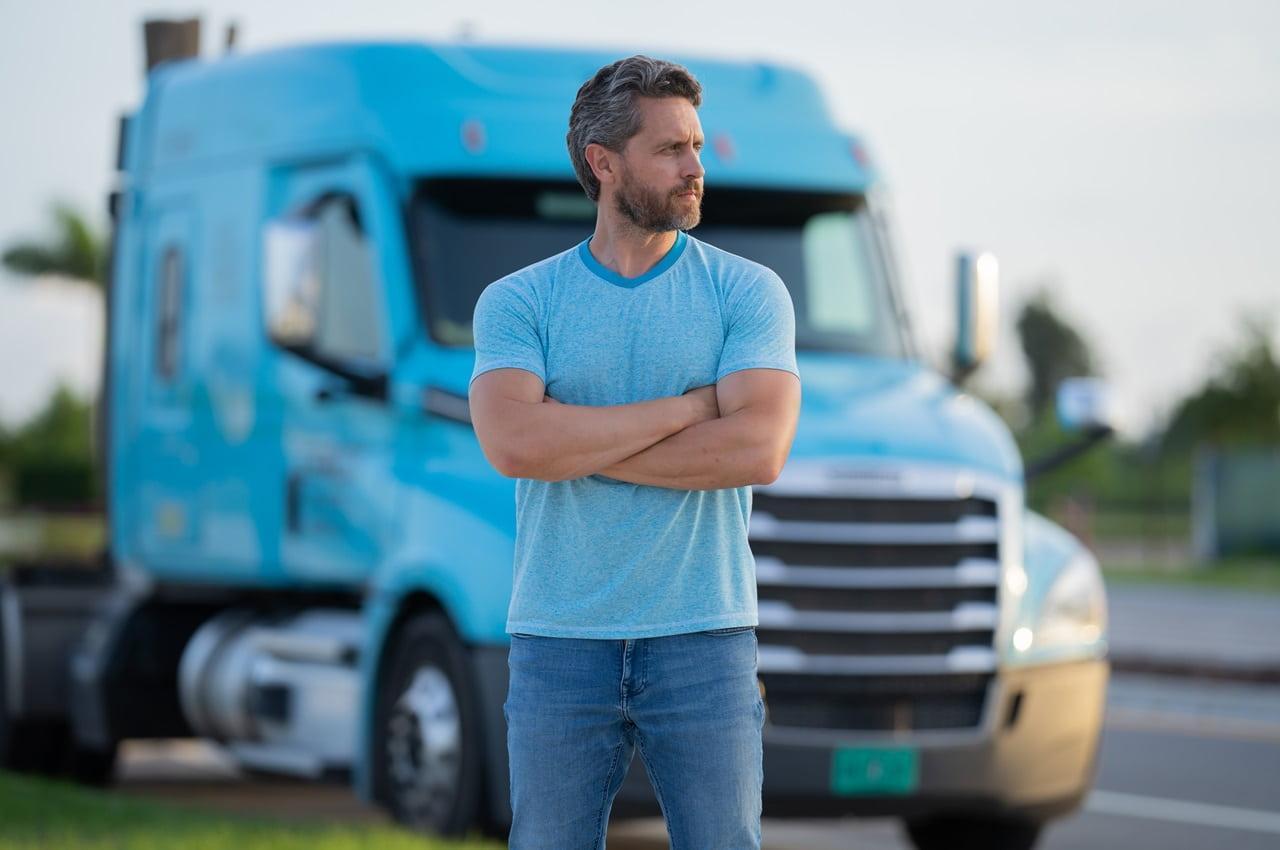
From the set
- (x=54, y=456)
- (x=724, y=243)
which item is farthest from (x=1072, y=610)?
(x=54, y=456)

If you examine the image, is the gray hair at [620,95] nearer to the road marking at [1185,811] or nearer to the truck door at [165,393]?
the truck door at [165,393]

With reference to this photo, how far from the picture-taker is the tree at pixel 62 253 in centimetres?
6700

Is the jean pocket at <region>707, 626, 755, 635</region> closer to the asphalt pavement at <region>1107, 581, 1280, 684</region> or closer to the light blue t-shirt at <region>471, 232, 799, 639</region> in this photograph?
the light blue t-shirt at <region>471, 232, 799, 639</region>

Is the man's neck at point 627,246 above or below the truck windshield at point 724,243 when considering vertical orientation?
below

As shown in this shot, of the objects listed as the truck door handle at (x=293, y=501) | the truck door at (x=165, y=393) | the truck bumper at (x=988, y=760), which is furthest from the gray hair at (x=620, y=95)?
the truck door at (x=165, y=393)

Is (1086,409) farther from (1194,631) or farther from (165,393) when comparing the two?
(1194,631)

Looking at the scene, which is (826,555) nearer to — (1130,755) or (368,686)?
(368,686)

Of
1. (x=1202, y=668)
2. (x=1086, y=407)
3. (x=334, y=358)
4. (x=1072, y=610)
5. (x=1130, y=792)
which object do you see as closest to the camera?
(x=1072, y=610)

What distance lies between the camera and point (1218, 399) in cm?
5672

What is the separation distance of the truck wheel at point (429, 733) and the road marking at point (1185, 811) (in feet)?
11.9

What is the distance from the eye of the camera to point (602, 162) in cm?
422

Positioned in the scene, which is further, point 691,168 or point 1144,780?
point 1144,780

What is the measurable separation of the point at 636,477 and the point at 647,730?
46 cm

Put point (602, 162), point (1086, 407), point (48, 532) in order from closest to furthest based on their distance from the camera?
point (602, 162) → point (1086, 407) → point (48, 532)
